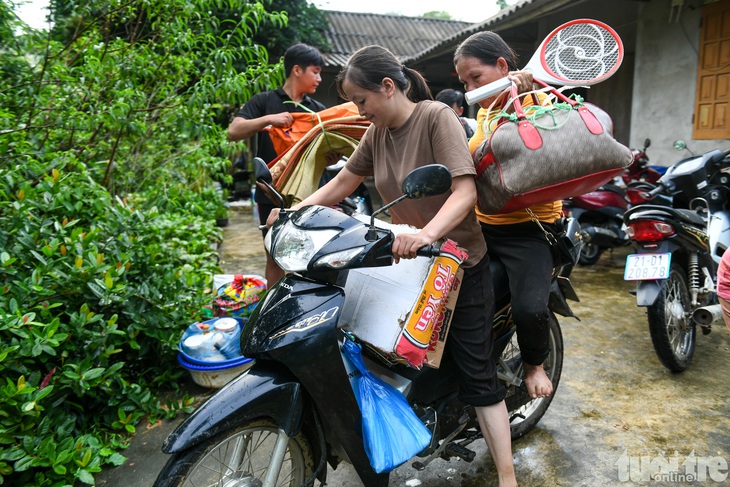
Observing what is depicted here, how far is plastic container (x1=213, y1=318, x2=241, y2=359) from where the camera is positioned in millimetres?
3000

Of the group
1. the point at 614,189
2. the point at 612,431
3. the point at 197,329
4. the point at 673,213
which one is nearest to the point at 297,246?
the point at 197,329

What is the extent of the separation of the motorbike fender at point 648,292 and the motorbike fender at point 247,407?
2.32m

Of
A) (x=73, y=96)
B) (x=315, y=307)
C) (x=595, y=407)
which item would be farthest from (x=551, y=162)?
(x=73, y=96)

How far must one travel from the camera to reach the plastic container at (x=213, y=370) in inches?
114

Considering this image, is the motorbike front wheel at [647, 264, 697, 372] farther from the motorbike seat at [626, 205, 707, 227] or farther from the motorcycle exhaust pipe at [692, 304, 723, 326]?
the motorbike seat at [626, 205, 707, 227]

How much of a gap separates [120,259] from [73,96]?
4.41 ft

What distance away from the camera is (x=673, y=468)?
7.65 ft

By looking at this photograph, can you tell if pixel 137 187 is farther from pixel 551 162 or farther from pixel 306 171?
pixel 551 162

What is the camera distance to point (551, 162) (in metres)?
1.73

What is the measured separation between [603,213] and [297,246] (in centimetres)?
484

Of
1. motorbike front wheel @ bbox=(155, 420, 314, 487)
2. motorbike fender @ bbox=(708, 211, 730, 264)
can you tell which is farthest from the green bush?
motorbike fender @ bbox=(708, 211, 730, 264)

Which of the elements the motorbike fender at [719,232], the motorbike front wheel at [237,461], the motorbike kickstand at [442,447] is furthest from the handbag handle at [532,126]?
the motorbike fender at [719,232]

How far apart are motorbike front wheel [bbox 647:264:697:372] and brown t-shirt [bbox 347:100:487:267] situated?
66.5 inches

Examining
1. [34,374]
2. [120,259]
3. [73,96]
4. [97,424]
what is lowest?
[97,424]
